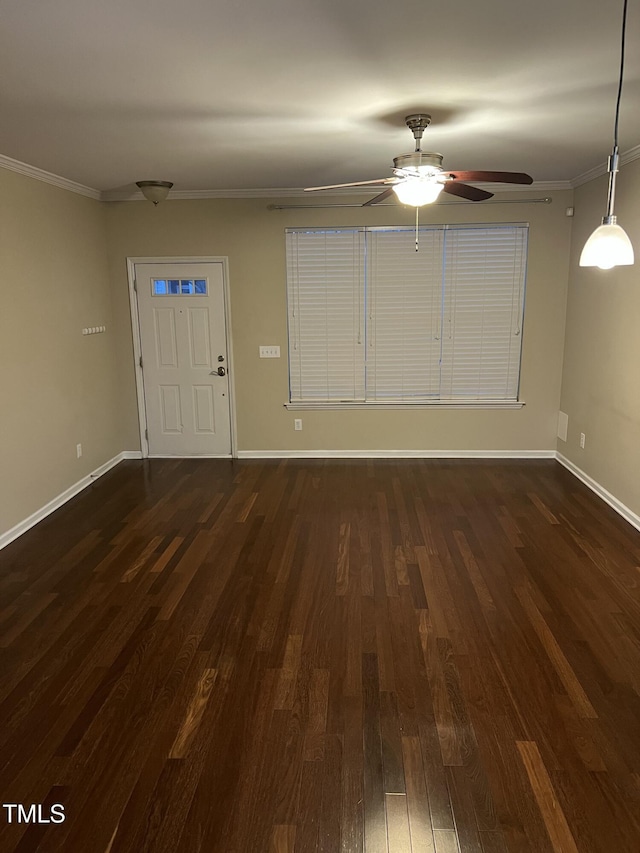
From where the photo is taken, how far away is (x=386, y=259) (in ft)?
18.8

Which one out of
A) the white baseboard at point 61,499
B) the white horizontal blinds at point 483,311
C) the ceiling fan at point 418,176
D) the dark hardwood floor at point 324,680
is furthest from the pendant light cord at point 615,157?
the white baseboard at point 61,499

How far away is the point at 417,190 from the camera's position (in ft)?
10.8

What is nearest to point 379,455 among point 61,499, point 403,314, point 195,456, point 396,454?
point 396,454

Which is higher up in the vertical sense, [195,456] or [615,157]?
[615,157]

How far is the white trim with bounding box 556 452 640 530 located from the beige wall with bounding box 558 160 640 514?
5cm

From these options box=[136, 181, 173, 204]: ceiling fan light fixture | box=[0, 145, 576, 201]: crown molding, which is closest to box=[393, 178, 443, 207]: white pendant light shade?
box=[0, 145, 576, 201]: crown molding

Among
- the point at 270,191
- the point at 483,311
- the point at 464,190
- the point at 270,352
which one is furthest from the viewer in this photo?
the point at 270,352

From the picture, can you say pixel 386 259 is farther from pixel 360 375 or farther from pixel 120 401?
pixel 120 401

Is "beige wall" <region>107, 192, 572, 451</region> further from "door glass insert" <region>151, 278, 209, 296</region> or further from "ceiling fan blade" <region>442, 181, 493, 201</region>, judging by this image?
"ceiling fan blade" <region>442, 181, 493, 201</region>

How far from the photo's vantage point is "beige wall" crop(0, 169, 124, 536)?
424cm

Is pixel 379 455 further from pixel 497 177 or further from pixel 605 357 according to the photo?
pixel 497 177

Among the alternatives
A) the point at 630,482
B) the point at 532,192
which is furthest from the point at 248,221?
the point at 630,482

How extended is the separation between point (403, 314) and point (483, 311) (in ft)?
2.57

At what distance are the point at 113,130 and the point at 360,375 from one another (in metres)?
3.26
